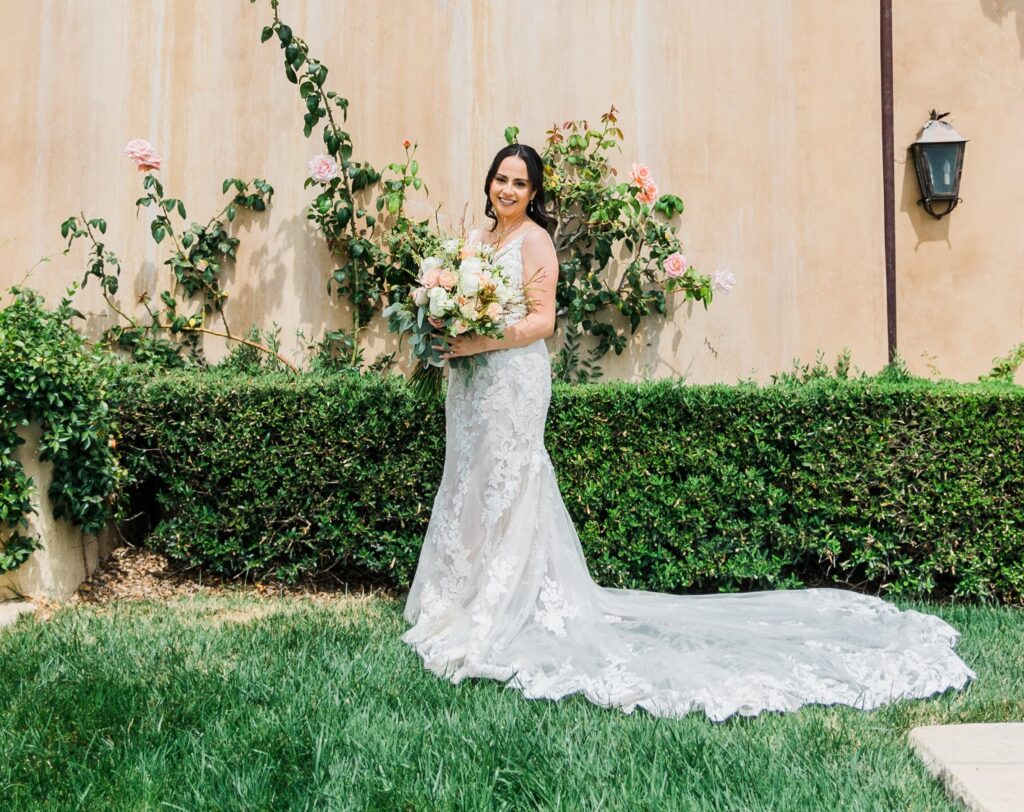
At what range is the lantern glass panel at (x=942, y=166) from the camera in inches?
240

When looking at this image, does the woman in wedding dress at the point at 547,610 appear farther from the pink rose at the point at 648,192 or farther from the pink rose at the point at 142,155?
the pink rose at the point at 142,155

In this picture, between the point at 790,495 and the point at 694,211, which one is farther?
the point at 694,211

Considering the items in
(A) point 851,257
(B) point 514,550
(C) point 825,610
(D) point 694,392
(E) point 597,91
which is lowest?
(C) point 825,610

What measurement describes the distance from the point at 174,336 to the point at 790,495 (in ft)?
13.9

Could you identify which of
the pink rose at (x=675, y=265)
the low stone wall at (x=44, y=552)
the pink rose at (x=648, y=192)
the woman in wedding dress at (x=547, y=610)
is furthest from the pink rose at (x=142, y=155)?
the pink rose at (x=675, y=265)

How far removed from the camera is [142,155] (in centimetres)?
537

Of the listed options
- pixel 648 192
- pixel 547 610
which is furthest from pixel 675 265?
pixel 547 610

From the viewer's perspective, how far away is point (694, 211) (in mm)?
5953

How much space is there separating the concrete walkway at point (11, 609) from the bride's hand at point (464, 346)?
2443mm

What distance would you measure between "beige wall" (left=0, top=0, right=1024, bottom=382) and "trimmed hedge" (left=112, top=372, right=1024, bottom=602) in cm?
137

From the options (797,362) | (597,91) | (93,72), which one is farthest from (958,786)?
(93,72)

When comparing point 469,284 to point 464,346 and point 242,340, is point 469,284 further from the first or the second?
point 242,340

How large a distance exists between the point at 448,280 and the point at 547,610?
147 cm

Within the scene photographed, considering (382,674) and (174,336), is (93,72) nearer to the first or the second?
(174,336)
